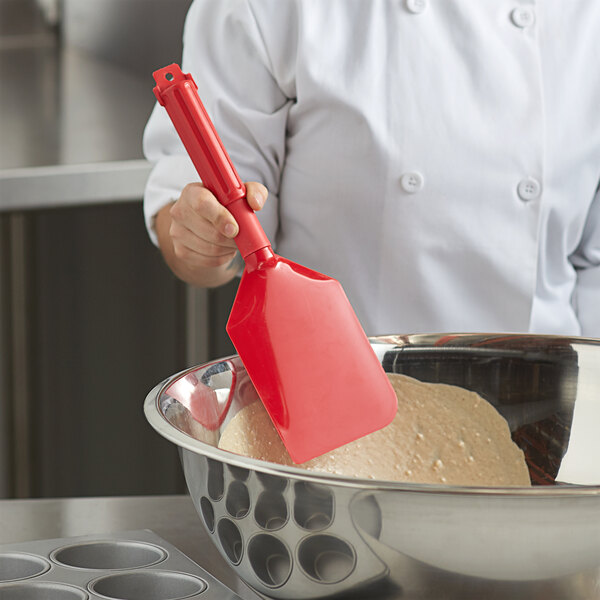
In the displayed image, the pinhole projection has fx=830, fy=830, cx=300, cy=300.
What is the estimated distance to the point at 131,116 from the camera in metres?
1.72

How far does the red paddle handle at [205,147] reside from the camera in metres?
0.48

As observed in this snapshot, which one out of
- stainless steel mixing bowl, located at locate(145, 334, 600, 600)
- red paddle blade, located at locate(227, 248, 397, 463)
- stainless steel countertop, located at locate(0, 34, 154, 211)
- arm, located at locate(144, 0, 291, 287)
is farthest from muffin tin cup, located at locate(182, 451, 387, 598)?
stainless steel countertop, located at locate(0, 34, 154, 211)

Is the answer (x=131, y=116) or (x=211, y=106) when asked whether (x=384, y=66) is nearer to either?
(x=211, y=106)

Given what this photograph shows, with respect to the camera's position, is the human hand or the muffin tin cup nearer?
the muffin tin cup

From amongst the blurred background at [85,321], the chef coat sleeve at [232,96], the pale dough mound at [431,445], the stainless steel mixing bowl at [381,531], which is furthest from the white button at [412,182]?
the blurred background at [85,321]

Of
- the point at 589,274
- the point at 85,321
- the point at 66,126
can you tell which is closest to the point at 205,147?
the point at 589,274

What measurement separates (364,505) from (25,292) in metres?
1.19

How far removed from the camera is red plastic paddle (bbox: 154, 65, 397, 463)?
0.49 meters

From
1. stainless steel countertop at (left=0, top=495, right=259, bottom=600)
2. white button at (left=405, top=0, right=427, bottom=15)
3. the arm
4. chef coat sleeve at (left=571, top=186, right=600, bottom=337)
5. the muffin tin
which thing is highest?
white button at (left=405, top=0, right=427, bottom=15)

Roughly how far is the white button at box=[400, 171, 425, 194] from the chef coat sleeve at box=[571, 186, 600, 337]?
18 centimetres

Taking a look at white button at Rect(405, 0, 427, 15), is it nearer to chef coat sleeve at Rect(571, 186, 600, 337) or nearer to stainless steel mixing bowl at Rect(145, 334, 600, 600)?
chef coat sleeve at Rect(571, 186, 600, 337)

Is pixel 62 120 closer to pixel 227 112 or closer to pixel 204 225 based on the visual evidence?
pixel 227 112

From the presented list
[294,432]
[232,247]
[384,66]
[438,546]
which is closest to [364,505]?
[438,546]

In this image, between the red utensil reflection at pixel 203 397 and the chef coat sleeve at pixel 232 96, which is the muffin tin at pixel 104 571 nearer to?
the red utensil reflection at pixel 203 397
